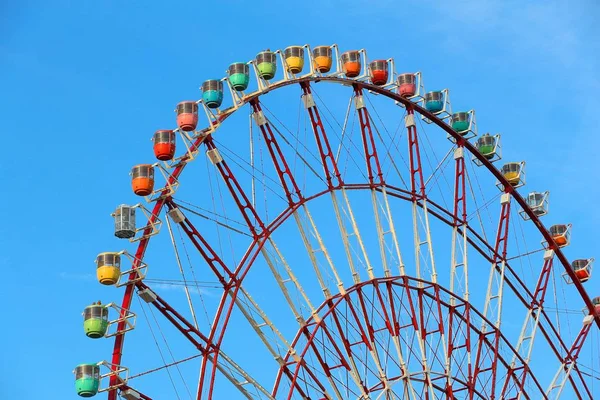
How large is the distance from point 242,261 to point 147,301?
130 inches

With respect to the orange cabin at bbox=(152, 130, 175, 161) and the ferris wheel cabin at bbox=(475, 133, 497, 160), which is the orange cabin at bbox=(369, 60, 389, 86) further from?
the orange cabin at bbox=(152, 130, 175, 161)

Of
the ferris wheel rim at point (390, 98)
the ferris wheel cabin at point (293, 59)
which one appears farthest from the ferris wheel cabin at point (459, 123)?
the ferris wheel cabin at point (293, 59)

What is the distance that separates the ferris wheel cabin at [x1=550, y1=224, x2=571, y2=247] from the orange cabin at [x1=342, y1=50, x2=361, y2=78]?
11931mm

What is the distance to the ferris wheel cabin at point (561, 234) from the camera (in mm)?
57906

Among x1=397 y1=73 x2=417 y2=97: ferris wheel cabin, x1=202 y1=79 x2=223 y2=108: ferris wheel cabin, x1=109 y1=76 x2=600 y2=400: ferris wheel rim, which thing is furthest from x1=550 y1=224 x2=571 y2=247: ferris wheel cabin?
x1=202 y1=79 x2=223 y2=108: ferris wheel cabin

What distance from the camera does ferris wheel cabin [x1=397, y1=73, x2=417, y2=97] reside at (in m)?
52.6

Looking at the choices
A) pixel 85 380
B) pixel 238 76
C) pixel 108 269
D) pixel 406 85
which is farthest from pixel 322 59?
pixel 85 380

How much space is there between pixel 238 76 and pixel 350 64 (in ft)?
16.2

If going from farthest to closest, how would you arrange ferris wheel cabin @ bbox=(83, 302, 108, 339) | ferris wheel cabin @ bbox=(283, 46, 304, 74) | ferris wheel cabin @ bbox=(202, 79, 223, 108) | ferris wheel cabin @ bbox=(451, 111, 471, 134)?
ferris wheel cabin @ bbox=(451, 111, 471, 134)
ferris wheel cabin @ bbox=(283, 46, 304, 74)
ferris wheel cabin @ bbox=(202, 79, 223, 108)
ferris wheel cabin @ bbox=(83, 302, 108, 339)

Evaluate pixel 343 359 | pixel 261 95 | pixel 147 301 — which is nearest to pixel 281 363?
pixel 343 359

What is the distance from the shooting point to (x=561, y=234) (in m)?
57.9

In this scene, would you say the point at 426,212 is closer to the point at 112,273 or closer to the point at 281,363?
the point at 281,363

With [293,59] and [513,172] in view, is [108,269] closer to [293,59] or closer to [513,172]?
[293,59]

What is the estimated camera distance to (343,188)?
49000 millimetres
